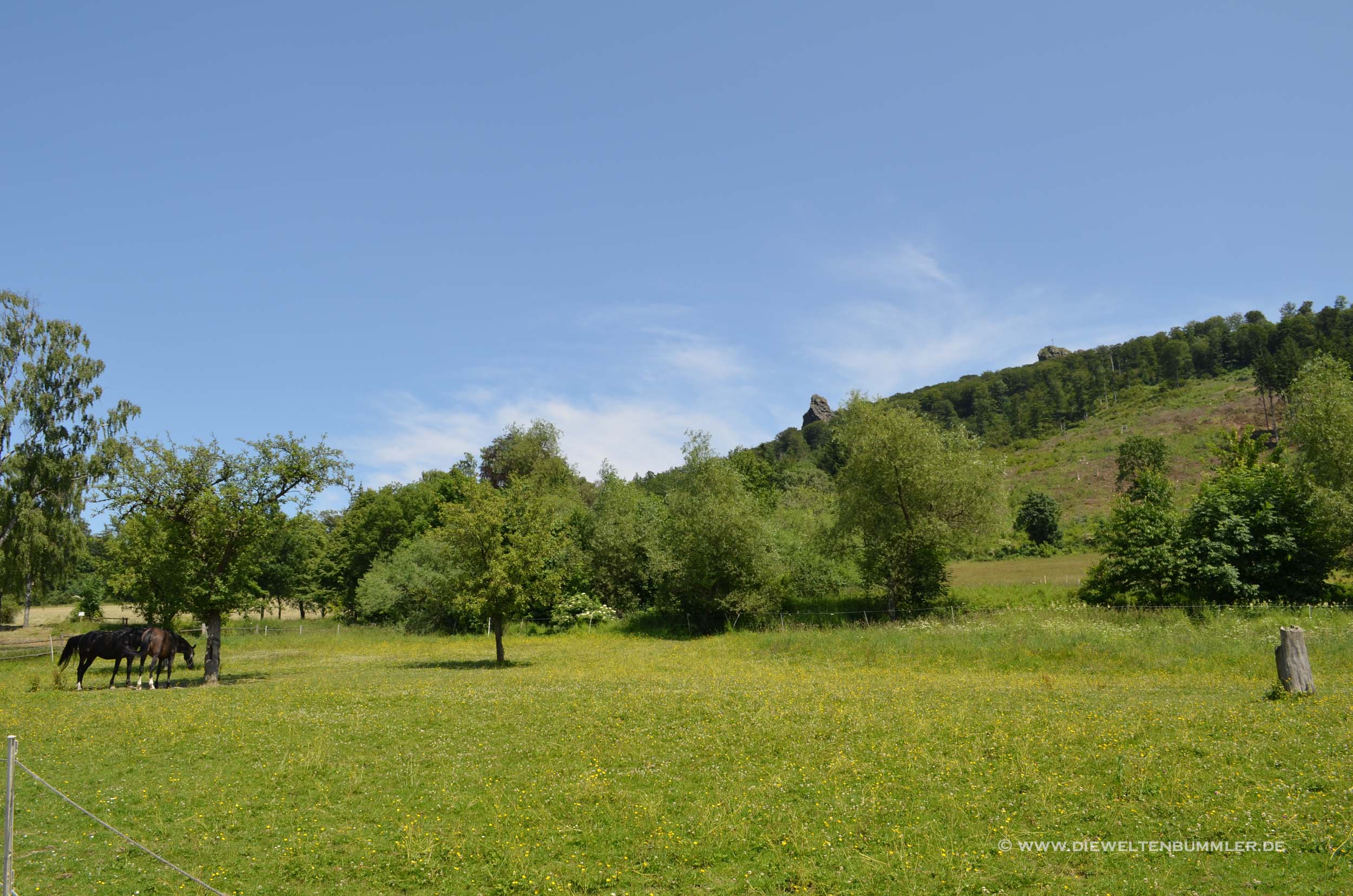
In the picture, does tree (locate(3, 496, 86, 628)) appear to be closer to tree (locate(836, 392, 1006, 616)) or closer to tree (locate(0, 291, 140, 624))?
tree (locate(0, 291, 140, 624))

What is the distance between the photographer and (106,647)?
27.6 meters

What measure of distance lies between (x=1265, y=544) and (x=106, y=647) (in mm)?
51074

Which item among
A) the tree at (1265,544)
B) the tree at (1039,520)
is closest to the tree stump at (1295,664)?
the tree at (1265,544)

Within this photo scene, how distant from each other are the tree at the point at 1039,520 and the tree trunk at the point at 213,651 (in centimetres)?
7696

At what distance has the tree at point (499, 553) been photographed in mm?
33969

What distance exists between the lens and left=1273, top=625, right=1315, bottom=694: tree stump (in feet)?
55.0

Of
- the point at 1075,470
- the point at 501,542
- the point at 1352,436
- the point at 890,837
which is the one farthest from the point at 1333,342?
the point at 890,837

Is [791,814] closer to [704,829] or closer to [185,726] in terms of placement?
[704,829]

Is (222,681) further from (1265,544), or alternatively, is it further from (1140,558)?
(1265,544)

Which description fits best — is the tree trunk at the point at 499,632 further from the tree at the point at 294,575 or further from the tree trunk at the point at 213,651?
the tree at the point at 294,575

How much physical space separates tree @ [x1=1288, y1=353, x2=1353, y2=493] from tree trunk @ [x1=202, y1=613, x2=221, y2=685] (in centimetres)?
5205

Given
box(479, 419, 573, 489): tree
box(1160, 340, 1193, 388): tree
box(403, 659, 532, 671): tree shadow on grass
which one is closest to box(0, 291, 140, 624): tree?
box(403, 659, 532, 671): tree shadow on grass

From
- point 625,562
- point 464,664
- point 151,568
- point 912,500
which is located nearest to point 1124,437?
point 912,500

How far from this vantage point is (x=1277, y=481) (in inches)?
1528
